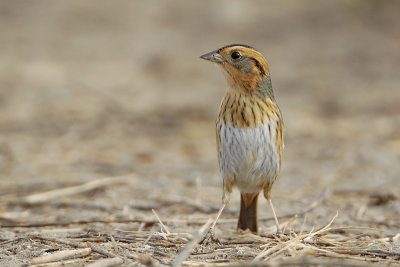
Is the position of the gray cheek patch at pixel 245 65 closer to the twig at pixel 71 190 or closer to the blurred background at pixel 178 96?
the blurred background at pixel 178 96

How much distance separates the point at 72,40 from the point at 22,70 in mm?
2428

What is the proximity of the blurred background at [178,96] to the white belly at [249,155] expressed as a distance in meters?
1.16

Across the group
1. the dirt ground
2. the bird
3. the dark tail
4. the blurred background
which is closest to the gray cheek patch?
the bird

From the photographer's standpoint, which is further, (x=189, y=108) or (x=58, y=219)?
(x=189, y=108)

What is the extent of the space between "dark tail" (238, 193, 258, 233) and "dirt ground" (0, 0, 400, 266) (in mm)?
98

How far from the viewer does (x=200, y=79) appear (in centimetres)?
1129

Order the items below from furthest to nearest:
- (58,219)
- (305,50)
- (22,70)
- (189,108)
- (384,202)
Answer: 1. (305,50)
2. (22,70)
3. (189,108)
4. (384,202)
5. (58,219)

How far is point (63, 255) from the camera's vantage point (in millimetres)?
3709

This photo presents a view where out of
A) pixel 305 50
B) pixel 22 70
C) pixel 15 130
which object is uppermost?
pixel 305 50

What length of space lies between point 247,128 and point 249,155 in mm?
185

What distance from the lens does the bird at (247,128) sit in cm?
448

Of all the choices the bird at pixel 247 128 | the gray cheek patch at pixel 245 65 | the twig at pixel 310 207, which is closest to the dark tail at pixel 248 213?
the bird at pixel 247 128

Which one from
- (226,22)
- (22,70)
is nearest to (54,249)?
(22,70)

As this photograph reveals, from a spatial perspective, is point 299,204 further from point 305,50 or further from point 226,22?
point 226,22
